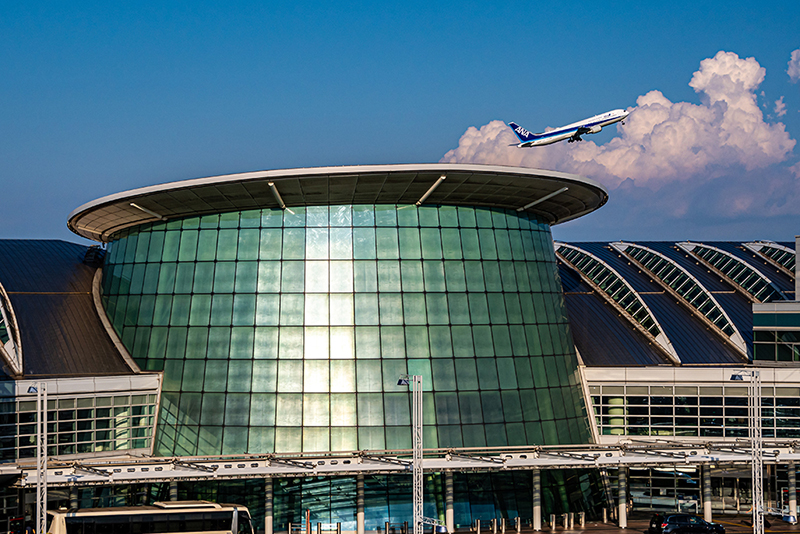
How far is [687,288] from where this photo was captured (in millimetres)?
66625

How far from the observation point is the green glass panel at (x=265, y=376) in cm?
4694

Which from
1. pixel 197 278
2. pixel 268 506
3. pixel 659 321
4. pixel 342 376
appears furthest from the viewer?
pixel 659 321

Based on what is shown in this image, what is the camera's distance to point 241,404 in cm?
4697

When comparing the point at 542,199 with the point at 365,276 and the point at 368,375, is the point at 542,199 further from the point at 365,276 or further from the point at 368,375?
the point at 368,375

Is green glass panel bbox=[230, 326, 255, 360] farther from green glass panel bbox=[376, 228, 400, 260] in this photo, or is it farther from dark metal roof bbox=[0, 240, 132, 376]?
green glass panel bbox=[376, 228, 400, 260]

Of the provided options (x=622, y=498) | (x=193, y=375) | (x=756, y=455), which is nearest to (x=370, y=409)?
(x=193, y=375)

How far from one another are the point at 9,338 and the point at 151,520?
16.8m

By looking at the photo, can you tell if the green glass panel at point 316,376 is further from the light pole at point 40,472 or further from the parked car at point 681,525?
the parked car at point 681,525

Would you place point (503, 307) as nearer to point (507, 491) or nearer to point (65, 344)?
point (507, 491)

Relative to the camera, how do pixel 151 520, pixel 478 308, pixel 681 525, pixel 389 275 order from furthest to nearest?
1. pixel 478 308
2. pixel 389 275
3. pixel 681 525
4. pixel 151 520

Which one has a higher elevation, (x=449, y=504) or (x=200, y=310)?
(x=200, y=310)

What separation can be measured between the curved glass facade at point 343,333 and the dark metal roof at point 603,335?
22.1ft

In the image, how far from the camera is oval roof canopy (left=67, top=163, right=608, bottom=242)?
Result: 45.0m

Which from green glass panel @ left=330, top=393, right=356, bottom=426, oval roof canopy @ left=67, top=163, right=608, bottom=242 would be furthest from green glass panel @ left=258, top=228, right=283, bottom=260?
green glass panel @ left=330, top=393, right=356, bottom=426
